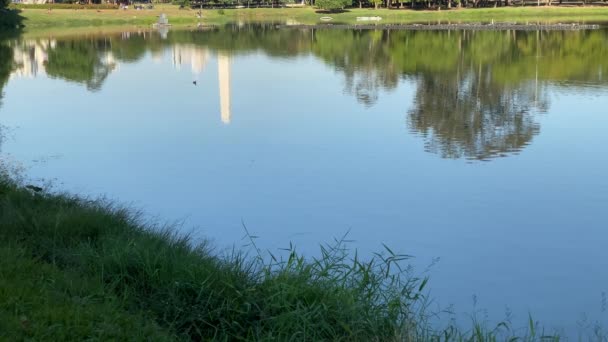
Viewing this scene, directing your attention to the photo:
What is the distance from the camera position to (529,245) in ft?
31.1

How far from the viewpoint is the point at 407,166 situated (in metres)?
14.1

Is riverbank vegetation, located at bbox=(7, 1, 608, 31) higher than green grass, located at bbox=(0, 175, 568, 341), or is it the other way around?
riverbank vegetation, located at bbox=(7, 1, 608, 31)

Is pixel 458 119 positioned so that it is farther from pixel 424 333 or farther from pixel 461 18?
pixel 461 18

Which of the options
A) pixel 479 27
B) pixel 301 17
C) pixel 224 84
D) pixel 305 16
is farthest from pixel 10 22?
pixel 224 84

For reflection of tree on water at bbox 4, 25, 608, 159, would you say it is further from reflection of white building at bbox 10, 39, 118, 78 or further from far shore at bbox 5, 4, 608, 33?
far shore at bbox 5, 4, 608, 33

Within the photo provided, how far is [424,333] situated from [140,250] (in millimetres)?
2570

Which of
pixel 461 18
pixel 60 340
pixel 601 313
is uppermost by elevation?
pixel 461 18

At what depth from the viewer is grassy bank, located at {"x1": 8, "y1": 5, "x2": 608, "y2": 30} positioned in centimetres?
6488

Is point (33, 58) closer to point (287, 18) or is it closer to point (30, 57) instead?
point (30, 57)

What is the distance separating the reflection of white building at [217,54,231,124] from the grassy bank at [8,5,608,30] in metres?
31.9

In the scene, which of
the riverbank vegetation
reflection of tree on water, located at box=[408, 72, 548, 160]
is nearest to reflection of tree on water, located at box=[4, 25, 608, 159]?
reflection of tree on water, located at box=[408, 72, 548, 160]

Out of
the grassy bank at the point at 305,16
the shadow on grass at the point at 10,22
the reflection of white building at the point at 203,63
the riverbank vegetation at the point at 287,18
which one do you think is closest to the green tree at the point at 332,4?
the riverbank vegetation at the point at 287,18

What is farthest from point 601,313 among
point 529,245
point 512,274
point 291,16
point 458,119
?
point 291,16

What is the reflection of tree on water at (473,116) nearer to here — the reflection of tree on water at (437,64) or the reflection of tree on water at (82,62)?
the reflection of tree on water at (437,64)
